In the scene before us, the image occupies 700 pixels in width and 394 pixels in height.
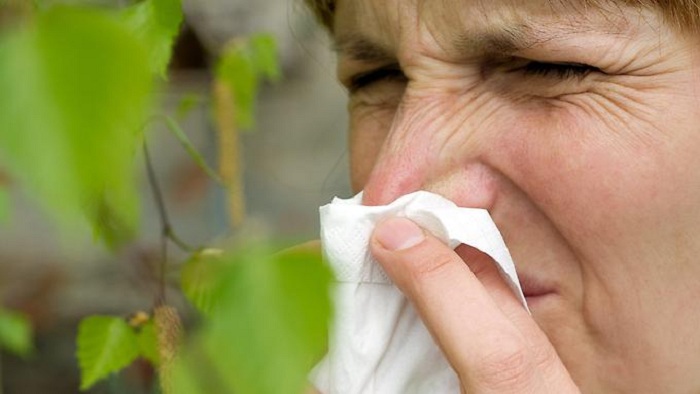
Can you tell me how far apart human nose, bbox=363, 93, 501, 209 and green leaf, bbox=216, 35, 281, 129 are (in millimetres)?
566

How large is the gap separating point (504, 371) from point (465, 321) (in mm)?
75

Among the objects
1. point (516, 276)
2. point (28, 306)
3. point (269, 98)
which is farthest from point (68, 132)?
point (269, 98)

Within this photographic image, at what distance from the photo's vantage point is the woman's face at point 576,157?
1355 millimetres

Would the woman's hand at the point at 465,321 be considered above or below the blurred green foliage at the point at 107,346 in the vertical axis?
above

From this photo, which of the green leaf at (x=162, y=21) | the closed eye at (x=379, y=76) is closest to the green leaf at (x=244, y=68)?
the closed eye at (x=379, y=76)

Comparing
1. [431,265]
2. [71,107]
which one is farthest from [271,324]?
[431,265]

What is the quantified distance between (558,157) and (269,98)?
9.65 feet

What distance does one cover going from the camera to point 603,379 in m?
1.48

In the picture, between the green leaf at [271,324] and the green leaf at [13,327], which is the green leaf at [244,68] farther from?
the green leaf at [271,324]

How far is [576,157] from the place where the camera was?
1370mm

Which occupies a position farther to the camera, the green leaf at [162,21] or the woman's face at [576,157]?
the woman's face at [576,157]

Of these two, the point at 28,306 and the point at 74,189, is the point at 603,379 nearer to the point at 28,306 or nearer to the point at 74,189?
the point at 28,306

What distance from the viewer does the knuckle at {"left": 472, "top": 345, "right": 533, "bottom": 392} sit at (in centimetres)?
129

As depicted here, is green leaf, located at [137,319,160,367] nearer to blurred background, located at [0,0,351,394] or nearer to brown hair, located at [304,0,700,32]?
blurred background, located at [0,0,351,394]
